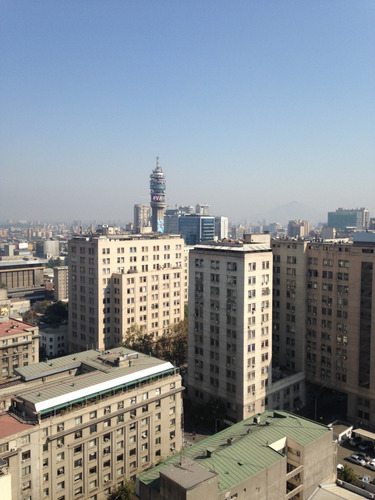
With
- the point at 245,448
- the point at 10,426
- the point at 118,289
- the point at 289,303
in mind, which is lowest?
the point at 245,448

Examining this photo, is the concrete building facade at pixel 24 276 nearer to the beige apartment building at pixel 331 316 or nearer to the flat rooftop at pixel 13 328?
the flat rooftop at pixel 13 328

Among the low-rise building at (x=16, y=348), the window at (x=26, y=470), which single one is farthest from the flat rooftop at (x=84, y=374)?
the low-rise building at (x=16, y=348)

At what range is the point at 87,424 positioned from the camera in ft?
123

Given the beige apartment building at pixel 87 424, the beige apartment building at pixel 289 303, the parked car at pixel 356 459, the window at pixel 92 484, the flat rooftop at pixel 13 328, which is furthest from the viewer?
the flat rooftop at pixel 13 328

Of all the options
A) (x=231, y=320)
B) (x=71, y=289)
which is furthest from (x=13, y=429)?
(x=71, y=289)

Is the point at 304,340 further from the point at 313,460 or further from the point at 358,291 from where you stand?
the point at 313,460

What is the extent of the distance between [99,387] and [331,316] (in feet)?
107

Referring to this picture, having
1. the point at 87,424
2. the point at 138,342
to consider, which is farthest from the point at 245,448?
the point at 138,342

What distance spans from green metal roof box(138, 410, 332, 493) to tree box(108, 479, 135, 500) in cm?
740

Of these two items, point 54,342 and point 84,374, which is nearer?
point 84,374

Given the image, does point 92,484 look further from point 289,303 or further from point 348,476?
point 289,303

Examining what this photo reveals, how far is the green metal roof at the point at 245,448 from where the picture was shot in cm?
3025

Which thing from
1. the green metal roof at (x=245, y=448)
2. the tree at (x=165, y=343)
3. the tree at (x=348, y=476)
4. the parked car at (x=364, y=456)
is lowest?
the parked car at (x=364, y=456)

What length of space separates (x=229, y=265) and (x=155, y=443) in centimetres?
2091
